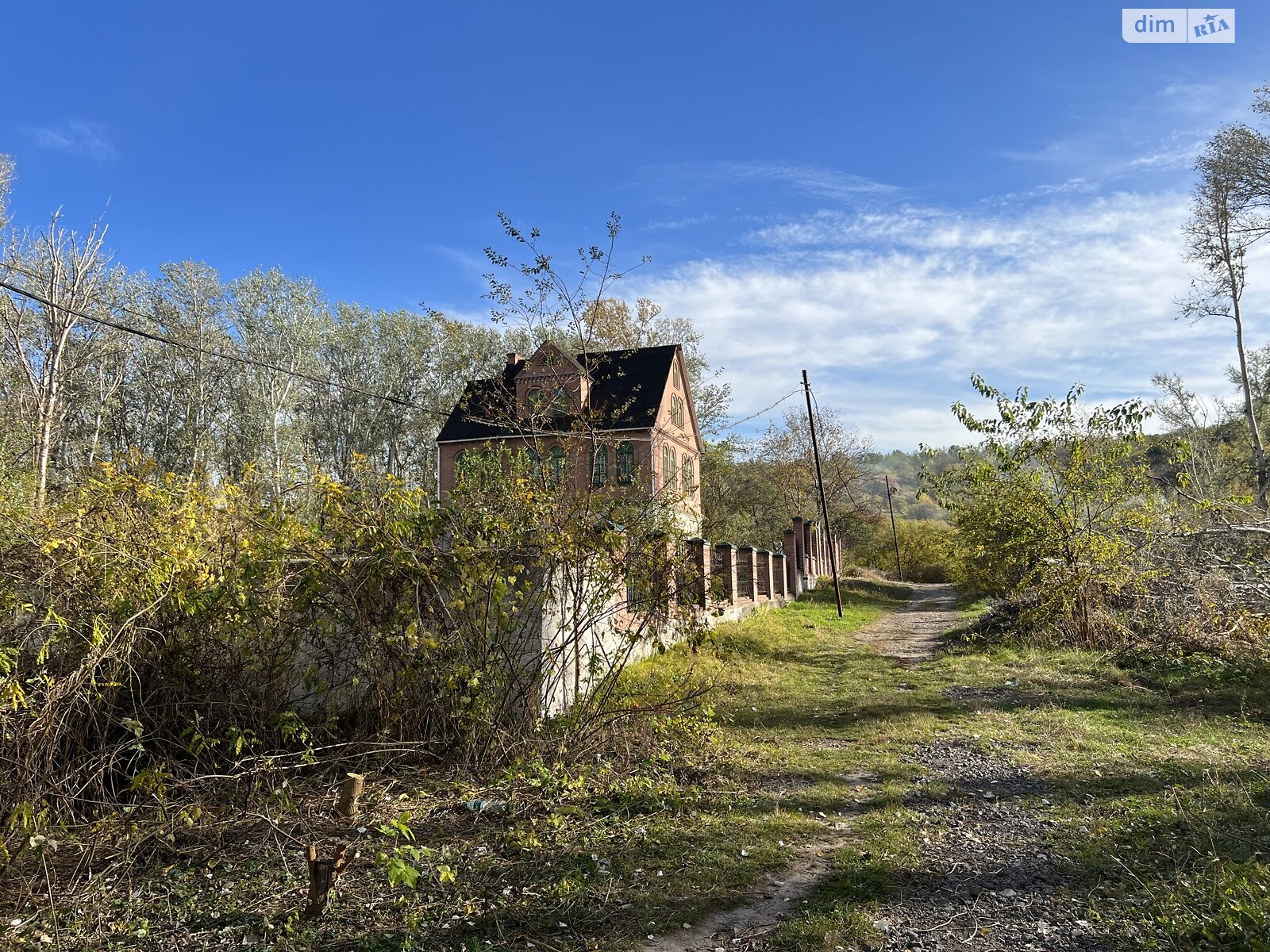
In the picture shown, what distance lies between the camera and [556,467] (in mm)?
Answer: 6793

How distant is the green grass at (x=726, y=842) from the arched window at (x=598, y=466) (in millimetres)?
1998

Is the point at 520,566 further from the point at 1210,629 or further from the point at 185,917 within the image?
the point at 1210,629

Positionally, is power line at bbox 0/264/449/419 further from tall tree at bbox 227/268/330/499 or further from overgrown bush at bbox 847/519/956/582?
overgrown bush at bbox 847/519/956/582

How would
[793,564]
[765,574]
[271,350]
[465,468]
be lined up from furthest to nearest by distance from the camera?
[271,350] → [793,564] → [765,574] → [465,468]

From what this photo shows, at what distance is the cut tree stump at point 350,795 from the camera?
4.28 metres

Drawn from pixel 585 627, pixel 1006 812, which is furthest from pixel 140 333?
pixel 1006 812

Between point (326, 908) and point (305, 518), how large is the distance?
8.93ft

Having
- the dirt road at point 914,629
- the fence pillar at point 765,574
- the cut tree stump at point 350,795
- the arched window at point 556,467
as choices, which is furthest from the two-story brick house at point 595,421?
the dirt road at point 914,629

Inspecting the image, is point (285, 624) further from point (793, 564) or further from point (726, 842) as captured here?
point (793, 564)

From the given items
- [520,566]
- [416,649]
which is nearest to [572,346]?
[520,566]

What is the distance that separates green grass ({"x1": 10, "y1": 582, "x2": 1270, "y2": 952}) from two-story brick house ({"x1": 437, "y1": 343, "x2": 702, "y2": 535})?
2.25 metres

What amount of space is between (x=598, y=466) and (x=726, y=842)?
184 inches

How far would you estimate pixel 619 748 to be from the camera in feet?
18.2

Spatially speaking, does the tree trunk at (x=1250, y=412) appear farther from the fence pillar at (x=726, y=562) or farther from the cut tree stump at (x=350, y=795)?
the cut tree stump at (x=350, y=795)
